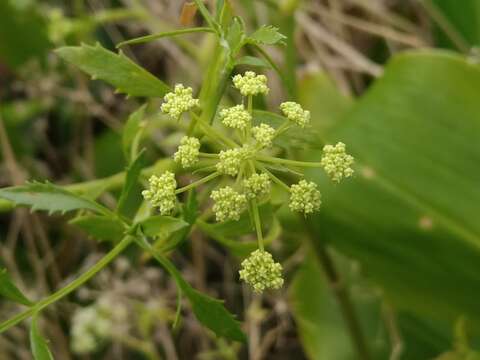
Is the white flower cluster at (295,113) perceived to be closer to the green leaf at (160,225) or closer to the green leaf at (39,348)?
the green leaf at (160,225)

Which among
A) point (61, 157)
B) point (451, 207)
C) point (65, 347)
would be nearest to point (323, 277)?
point (451, 207)

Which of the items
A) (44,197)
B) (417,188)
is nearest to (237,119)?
(44,197)

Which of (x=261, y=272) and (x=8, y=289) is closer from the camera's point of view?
(x=261, y=272)

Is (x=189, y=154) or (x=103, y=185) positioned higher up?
(x=189, y=154)

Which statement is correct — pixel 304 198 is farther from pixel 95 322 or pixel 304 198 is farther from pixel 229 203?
pixel 95 322

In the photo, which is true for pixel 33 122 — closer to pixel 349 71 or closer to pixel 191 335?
pixel 191 335

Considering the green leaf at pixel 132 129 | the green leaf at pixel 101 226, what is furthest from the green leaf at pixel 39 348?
the green leaf at pixel 132 129
